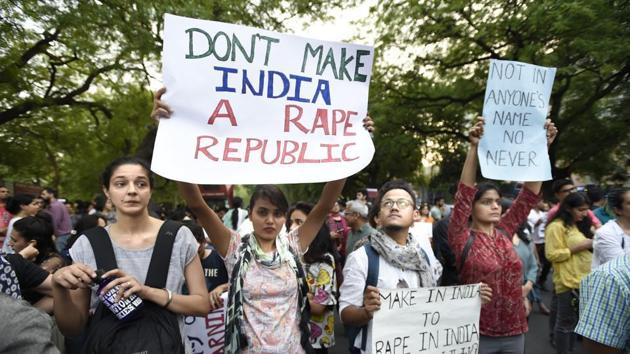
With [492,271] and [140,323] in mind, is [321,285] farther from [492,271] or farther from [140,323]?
[140,323]

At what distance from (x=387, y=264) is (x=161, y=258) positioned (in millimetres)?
1246

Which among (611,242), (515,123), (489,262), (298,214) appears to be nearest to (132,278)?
(489,262)

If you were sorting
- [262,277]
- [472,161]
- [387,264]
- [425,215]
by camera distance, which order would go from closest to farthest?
[262,277] < [387,264] < [472,161] < [425,215]

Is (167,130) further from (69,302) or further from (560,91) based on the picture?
(560,91)

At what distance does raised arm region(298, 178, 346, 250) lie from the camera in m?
2.81

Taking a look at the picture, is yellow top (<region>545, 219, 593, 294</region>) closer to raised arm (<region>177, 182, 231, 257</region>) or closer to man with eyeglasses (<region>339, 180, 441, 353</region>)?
man with eyeglasses (<region>339, 180, 441, 353</region>)

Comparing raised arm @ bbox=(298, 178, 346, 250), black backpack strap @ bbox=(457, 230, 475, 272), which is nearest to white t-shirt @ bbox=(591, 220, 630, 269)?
black backpack strap @ bbox=(457, 230, 475, 272)

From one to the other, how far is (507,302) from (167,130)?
2.33 metres

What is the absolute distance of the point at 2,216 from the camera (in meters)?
6.97

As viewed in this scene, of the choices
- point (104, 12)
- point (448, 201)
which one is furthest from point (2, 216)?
point (448, 201)

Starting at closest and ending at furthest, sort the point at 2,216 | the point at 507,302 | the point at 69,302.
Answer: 1. the point at 69,302
2. the point at 507,302
3. the point at 2,216

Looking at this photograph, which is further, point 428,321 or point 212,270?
point 212,270

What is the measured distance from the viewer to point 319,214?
2850mm

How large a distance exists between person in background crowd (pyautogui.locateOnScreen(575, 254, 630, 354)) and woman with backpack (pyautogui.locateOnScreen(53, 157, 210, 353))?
160cm
